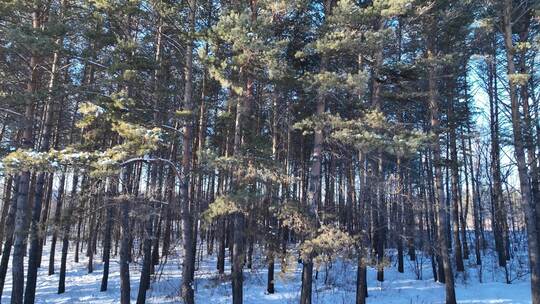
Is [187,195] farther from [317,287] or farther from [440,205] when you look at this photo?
[317,287]

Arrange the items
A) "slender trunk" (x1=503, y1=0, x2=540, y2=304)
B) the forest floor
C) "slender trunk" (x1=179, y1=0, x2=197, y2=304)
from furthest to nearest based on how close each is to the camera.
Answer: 1. the forest floor
2. "slender trunk" (x1=503, y1=0, x2=540, y2=304)
3. "slender trunk" (x1=179, y1=0, x2=197, y2=304)

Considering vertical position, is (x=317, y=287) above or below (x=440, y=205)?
below

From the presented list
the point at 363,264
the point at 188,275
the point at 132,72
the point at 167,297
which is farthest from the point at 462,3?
the point at 167,297

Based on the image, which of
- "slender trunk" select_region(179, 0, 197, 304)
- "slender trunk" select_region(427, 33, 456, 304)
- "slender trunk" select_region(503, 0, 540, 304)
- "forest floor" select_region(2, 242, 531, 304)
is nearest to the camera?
"slender trunk" select_region(179, 0, 197, 304)

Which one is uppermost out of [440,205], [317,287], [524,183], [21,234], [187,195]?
[524,183]

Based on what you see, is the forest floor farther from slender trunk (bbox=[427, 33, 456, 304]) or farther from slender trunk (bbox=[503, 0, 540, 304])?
slender trunk (bbox=[503, 0, 540, 304])

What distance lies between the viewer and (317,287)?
1672 centimetres

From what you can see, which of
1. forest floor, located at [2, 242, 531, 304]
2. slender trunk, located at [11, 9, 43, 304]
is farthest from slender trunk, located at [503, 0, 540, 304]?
slender trunk, located at [11, 9, 43, 304]

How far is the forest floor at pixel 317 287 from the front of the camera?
14703 millimetres

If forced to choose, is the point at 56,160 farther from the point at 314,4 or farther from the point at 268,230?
the point at 314,4

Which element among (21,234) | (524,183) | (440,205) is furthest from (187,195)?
(524,183)

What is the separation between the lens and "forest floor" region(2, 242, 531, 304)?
14.7 metres

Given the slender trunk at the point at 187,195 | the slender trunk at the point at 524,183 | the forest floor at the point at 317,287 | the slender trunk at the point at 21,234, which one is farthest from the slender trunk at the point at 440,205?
the slender trunk at the point at 21,234

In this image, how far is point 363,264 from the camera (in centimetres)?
996
